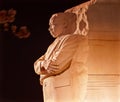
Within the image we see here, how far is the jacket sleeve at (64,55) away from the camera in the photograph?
10.2ft

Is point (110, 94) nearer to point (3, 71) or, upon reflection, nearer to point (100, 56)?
point (100, 56)

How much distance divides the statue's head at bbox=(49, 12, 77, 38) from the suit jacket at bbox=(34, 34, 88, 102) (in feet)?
0.41

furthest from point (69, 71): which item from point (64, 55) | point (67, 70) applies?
point (64, 55)

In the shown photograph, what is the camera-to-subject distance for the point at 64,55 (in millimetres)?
3121

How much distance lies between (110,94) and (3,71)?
1.89m

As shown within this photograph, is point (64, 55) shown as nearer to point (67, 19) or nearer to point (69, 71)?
point (69, 71)

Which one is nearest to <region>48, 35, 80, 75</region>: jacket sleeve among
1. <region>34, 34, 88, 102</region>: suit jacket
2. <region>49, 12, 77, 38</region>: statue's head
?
<region>34, 34, 88, 102</region>: suit jacket

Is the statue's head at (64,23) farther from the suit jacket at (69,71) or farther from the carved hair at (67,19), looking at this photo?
the suit jacket at (69,71)

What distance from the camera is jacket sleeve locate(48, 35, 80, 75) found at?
3.11 metres

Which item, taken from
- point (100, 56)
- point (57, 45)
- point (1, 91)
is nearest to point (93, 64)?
point (100, 56)

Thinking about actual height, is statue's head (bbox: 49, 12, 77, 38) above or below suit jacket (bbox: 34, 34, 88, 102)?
above

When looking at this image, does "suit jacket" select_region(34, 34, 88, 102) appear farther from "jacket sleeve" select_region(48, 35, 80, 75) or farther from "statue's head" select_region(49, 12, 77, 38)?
"statue's head" select_region(49, 12, 77, 38)

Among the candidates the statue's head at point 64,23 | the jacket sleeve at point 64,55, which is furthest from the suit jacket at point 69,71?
the statue's head at point 64,23

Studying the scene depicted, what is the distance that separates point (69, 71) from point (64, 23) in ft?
1.44
